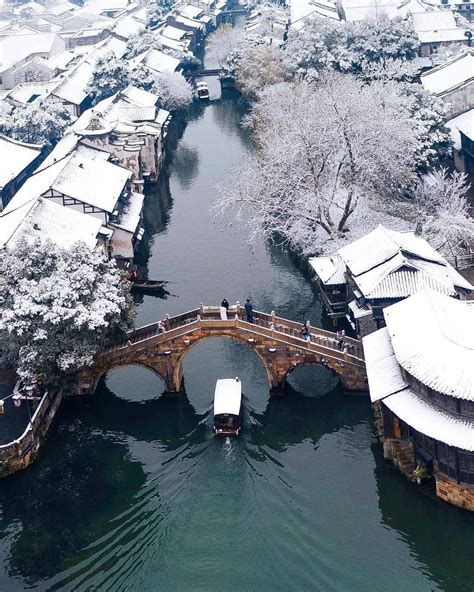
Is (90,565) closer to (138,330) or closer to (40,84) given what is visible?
(138,330)

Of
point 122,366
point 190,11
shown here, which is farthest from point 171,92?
point 122,366

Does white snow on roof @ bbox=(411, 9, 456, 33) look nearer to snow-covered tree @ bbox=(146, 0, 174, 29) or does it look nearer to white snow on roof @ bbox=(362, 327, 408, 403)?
snow-covered tree @ bbox=(146, 0, 174, 29)

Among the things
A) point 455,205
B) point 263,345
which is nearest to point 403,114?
point 455,205

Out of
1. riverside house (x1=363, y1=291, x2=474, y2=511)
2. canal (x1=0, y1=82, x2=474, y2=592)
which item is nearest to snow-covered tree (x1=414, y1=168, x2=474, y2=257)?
canal (x1=0, y1=82, x2=474, y2=592)

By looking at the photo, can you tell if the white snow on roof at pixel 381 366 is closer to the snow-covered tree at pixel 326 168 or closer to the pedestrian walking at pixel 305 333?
the pedestrian walking at pixel 305 333

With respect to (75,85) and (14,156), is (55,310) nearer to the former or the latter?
(14,156)
